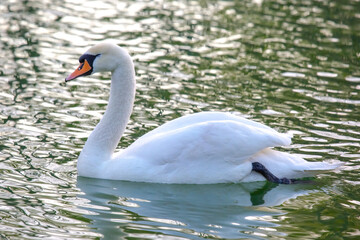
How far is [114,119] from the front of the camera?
9.18 metres

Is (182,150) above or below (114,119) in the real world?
below

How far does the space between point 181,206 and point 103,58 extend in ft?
6.96

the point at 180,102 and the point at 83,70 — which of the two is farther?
the point at 180,102

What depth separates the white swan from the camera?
8.66 m

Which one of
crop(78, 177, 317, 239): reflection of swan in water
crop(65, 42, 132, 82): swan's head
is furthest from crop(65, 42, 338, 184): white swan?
crop(78, 177, 317, 239): reflection of swan in water

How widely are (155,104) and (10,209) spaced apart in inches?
166

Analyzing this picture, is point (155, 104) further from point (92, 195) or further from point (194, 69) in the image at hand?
point (92, 195)

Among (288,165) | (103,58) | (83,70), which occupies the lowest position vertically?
(288,165)

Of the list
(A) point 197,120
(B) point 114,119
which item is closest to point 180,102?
(B) point 114,119

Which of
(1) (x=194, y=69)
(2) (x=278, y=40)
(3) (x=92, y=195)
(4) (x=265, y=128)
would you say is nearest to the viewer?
(3) (x=92, y=195)

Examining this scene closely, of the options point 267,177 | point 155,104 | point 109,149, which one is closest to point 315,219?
point 267,177

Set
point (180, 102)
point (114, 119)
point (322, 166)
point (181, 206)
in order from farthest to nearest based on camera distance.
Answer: point (180, 102), point (114, 119), point (322, 166), point (181, 206)

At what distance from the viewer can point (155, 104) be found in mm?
11516

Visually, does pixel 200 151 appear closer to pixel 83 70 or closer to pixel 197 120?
pixel 197 120
